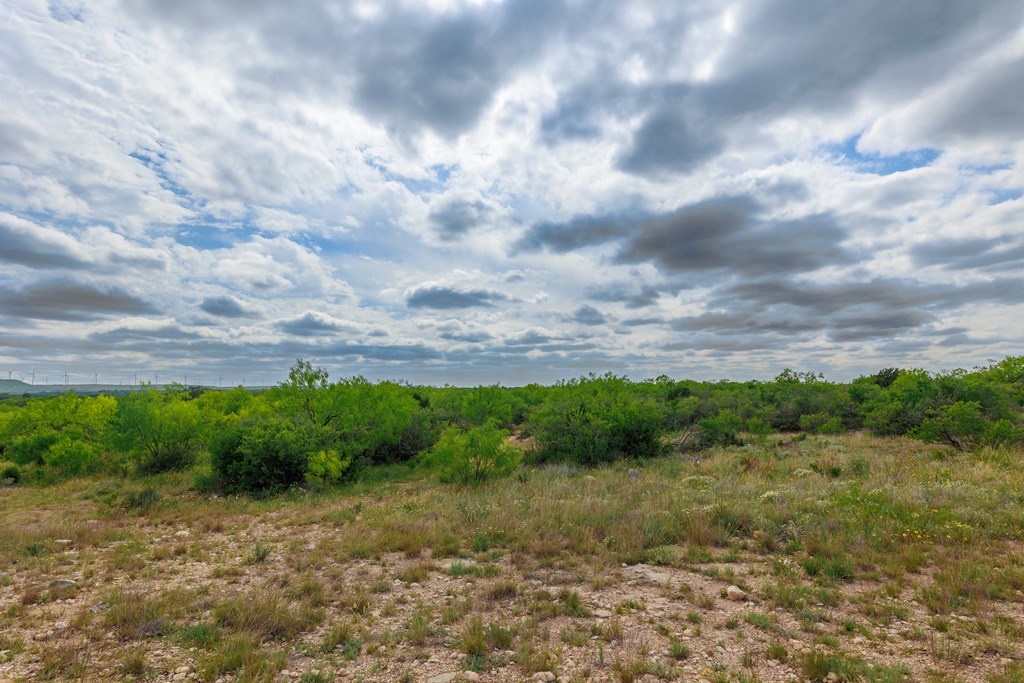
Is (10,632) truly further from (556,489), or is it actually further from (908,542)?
(908,542)

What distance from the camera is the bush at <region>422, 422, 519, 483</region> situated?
1420 cm

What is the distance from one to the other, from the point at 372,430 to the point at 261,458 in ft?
15.1

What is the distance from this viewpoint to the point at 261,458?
583 inches

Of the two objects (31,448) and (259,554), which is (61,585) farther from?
(31,448)

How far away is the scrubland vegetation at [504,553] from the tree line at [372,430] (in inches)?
4.5

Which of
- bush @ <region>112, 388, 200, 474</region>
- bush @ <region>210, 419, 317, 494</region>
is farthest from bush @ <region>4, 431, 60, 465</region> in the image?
bush @ <region>210, 419, 317, 494</region>

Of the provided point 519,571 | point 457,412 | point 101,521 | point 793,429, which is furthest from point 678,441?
point 101,521

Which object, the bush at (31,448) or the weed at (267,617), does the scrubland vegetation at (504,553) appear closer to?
the weed at (267,617)

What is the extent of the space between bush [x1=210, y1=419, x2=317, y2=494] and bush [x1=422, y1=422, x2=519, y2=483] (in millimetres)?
4537

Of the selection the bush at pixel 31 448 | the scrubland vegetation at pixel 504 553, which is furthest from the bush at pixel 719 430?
the bush at pixel 31 448

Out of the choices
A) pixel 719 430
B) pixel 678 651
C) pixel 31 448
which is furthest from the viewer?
pixel 719 430

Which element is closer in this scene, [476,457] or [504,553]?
[504,553]

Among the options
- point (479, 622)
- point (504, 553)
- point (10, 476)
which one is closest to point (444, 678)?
point (479, 622)

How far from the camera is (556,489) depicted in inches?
472
